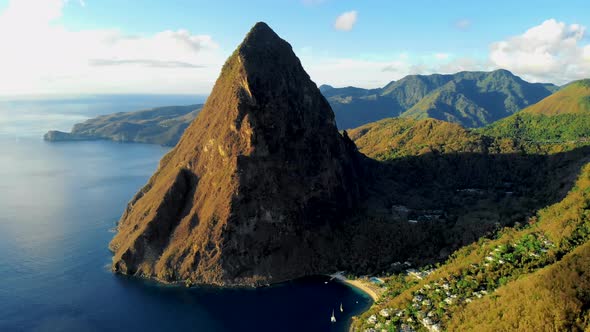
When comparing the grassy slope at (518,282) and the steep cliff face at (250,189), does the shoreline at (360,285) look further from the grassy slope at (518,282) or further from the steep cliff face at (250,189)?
the steep cliff face at (250,189)

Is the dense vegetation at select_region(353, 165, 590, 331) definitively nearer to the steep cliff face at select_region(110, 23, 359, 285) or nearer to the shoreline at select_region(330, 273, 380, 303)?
the shoreline at select_region(330, 273, 380, 303)

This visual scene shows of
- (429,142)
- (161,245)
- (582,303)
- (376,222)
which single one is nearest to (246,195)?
(161,245)

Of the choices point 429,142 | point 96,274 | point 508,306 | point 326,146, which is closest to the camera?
point 508,306

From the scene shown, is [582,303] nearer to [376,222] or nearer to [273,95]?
[376,222]

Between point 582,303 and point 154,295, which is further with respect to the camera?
point 154,295

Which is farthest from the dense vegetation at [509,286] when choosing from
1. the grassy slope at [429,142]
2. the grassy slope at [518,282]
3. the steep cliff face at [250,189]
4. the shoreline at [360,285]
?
the grassy slope at [429,142]

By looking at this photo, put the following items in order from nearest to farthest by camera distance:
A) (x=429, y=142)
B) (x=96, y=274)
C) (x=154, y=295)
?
(x=154, y=295), (x=96, y=274), (x=429, y=142)

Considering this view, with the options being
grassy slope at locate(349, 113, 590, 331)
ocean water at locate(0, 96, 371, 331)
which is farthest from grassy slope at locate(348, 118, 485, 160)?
ocean water at locate(0, 96, 371, 331)

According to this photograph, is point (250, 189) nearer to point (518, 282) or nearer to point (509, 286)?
point (509, 286)
